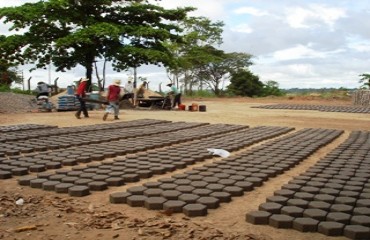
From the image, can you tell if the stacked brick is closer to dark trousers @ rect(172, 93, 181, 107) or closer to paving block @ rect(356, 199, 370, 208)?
paving block @ rect(356, 199, 370, 208)

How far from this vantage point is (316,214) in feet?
11.8

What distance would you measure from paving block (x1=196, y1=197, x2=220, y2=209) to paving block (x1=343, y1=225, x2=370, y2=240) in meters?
1.23

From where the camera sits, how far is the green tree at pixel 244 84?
37000 millimetres

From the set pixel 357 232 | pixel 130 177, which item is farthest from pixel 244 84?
pixel 357 232

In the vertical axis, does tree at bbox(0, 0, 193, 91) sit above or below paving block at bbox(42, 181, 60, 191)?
above

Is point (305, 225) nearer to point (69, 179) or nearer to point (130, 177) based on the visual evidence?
point (130, 177)

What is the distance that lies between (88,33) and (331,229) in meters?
17.6

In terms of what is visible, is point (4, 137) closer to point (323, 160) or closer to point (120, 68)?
point (323, 160)

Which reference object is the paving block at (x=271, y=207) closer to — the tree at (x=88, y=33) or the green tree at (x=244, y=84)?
the tree at (x=88, y=33)

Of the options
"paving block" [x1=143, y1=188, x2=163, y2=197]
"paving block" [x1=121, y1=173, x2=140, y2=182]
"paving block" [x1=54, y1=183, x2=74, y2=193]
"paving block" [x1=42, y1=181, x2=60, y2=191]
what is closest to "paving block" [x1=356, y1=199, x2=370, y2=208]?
"paving block" [x1=143, y1=188, x2=163, y2=197]

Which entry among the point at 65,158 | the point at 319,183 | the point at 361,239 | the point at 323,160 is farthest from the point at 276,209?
the point at 65,158

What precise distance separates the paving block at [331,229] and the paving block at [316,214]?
0.20 m

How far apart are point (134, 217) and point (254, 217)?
42.6 inches

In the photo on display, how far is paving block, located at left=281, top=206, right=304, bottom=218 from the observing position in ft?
11.9
